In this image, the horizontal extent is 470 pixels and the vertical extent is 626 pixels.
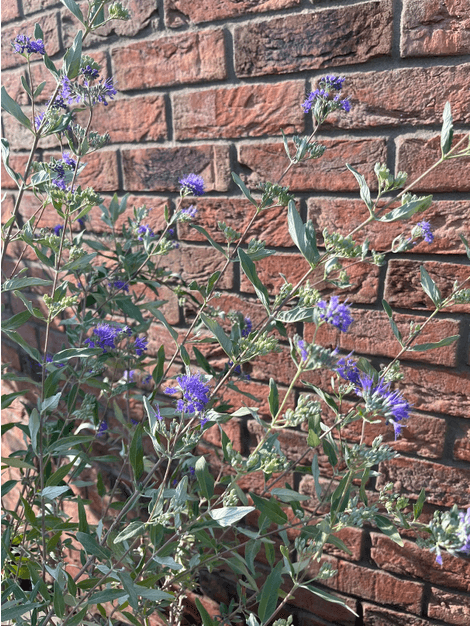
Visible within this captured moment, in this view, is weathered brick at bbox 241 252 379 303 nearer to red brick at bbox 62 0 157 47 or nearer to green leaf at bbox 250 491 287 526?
green leaf at bbox 250 491 287 526

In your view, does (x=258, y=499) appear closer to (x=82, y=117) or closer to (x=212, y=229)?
(x=212, y=229)

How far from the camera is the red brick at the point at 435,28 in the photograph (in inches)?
27.4

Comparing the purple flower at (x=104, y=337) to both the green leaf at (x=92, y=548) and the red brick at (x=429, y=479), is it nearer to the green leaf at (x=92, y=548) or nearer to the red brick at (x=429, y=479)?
the green leaf at (x=92, y=548)

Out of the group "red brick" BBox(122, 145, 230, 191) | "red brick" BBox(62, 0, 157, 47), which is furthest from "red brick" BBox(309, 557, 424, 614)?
"red brick" BBox(62, 0, 157, 47)

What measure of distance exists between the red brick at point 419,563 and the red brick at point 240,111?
749mm

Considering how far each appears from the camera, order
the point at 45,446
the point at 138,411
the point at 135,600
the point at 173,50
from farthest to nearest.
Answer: the point at 138,411 < the point at 173,50 < the point at 45,446 < the point at 135,600

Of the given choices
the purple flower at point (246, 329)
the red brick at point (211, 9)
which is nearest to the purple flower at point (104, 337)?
the purple flower at point (246, 329)

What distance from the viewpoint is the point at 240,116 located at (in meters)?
0.91

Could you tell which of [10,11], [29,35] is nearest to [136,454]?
[29,35]

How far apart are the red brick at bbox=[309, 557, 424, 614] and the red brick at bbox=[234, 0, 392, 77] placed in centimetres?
88

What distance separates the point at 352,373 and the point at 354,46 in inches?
19.9

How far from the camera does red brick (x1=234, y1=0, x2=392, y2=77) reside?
0.75 metres

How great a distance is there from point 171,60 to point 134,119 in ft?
0.47

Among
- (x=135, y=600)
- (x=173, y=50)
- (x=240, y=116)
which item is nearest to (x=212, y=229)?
(x=240, y=116)
